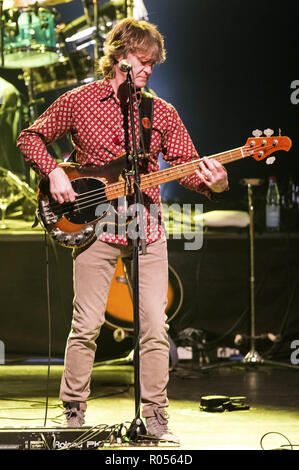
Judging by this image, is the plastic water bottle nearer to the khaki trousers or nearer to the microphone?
the khaki trousers

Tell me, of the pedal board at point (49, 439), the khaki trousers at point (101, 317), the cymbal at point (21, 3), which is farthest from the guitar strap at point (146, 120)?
the cymbal at point (21, 3)

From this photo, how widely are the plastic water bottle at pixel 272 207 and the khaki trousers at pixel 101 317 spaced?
8.36 feet

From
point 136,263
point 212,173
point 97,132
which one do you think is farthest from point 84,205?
point 212,173

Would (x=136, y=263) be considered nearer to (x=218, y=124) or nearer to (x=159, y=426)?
(x=159, y=426)

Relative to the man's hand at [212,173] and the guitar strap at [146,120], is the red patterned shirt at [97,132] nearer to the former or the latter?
the guitar strap at [146,120]

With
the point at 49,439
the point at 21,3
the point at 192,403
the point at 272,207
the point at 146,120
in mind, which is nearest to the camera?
the point at 49,439

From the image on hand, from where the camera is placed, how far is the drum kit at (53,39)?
19.7 feet

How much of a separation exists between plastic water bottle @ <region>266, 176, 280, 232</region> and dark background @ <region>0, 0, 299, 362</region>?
0.26ft

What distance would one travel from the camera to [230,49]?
623 centimetres

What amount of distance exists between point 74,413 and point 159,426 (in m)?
0.44

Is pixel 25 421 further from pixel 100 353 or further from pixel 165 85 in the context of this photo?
pixel 165 85

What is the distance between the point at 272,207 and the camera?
6238 mm

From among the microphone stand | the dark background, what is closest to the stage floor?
the microphone stand
